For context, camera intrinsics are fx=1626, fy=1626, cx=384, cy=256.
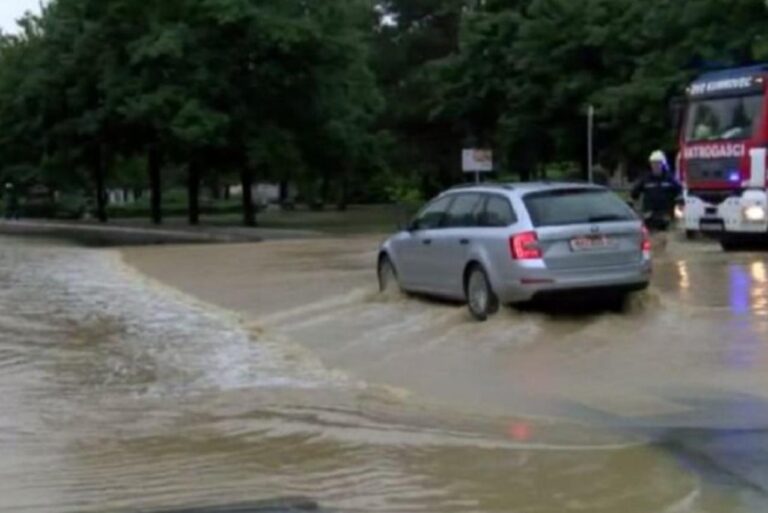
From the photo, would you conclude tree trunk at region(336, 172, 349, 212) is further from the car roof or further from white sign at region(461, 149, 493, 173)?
the car roof

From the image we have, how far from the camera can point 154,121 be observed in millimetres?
52125

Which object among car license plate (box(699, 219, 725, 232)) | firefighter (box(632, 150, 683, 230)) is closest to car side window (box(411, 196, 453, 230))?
car license plate (box(699, 219, 725, 232))

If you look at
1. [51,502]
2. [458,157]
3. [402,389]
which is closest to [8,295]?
[402,389]

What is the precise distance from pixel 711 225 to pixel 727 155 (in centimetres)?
150

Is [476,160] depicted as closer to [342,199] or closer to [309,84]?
[309,84]

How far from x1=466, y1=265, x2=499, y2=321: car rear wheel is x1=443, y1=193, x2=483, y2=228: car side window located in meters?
0.65

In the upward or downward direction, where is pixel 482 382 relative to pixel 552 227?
downward

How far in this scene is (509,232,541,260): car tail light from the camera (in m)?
17.8

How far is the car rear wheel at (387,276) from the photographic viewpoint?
71.2ft

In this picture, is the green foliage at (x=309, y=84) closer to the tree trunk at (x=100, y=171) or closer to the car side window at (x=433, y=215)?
the tree trunk at (x=100, y=171)

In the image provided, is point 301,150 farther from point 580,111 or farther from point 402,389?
point 402,389

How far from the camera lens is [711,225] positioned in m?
29.0

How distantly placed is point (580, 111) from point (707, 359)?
124 feet

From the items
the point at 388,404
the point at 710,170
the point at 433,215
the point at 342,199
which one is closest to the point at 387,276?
the point at 433,215
